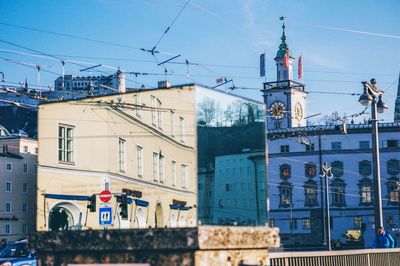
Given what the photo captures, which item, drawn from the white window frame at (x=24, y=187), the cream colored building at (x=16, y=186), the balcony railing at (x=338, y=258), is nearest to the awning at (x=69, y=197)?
the balcony railing at (x=338, y=258)

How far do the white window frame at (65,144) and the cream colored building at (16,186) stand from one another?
279ft

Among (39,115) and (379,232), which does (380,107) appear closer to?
(379,232)

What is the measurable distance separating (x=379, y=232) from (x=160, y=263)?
1572 cm

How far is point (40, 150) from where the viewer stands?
404 cm

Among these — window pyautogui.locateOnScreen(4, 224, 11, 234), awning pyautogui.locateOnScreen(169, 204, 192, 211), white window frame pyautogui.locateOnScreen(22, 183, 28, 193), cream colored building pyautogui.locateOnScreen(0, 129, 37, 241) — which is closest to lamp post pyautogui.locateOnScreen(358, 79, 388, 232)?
awning pyautogui.locateOnScreen(169, 204, 192, 211)


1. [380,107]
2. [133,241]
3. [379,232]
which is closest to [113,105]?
[133,241]

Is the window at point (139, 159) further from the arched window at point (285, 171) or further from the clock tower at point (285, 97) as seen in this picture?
the clock tower at point (285, 97)

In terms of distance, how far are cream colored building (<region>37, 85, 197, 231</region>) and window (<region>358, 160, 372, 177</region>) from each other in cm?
8308

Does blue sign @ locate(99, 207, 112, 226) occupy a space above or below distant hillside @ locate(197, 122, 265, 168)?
below

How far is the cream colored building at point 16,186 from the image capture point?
89062 mm

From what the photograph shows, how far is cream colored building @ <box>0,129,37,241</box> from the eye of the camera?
89062 mm

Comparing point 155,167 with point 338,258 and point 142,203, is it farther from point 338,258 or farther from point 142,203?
point 338,258

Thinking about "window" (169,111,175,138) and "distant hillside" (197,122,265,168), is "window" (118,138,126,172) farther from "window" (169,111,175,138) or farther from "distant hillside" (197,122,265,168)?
"distant hillside" (197,122,265,168)

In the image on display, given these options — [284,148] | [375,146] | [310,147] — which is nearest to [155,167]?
[375,146]
